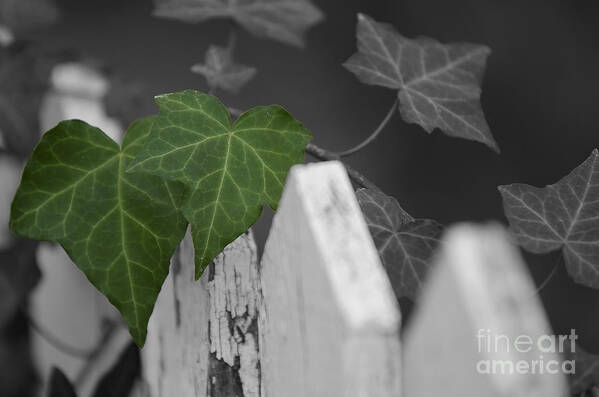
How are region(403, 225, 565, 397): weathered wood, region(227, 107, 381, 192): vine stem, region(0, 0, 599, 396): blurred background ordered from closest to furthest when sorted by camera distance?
region(403, 225, 565, 397): weathered wood < region(227, 107, 381, 192): vine stem < region(0, 0, 599, 396): blurred background

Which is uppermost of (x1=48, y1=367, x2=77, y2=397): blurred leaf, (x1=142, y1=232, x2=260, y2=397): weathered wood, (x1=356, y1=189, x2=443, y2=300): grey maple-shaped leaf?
(x1=356, y1=189, x2=443, y2=300): grey maple-shaped leaf

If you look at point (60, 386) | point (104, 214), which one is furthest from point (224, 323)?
point (60, 386)

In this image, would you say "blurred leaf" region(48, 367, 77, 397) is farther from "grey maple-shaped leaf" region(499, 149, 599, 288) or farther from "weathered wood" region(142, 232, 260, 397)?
"grey maple-shaped leaf" region(499, 149, 599, 288)

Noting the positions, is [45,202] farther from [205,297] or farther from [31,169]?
[205,297]

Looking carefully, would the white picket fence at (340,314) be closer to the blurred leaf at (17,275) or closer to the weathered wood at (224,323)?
the weathered wood at (224,323)

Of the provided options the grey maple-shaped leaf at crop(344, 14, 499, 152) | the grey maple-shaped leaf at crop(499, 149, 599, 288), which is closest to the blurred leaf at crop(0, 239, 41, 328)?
the grey maple-shaped leaf at crop(344, 14, 499, 152)

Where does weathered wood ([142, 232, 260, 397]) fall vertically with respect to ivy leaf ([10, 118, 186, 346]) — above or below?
below

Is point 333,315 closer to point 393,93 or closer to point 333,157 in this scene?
point 333,157
